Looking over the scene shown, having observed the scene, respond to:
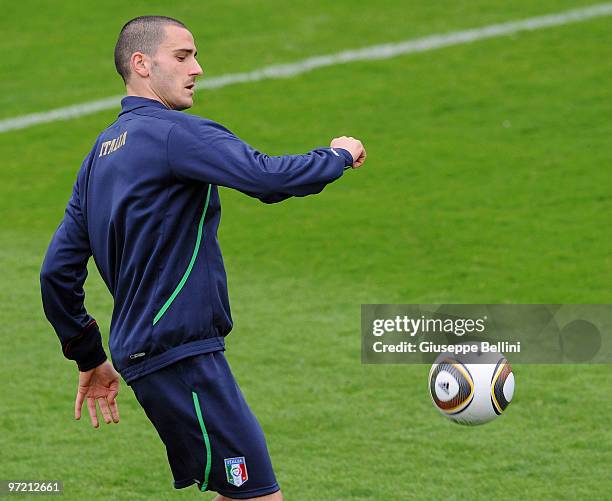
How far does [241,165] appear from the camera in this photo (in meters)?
4.39

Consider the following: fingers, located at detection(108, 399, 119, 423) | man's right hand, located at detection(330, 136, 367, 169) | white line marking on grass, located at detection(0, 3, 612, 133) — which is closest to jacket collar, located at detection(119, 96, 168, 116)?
man's right hand, located at detection(330, 136, 367, 169)

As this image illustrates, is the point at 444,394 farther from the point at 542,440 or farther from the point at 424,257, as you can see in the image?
the point at 424,257

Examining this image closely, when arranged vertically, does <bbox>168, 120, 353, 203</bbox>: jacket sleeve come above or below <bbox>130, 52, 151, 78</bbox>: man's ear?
below

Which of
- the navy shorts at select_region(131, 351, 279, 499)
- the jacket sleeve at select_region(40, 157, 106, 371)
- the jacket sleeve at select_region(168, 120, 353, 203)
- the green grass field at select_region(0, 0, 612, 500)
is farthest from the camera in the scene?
the green grass field at select_region(0, 0, 612, 500)

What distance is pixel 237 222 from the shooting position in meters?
11.7

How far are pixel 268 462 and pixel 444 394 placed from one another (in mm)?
1609

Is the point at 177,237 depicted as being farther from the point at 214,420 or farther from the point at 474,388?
the point at 474,388

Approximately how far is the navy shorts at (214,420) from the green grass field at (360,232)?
1.84 meters

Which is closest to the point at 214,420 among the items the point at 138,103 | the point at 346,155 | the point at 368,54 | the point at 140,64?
the point at 346,155

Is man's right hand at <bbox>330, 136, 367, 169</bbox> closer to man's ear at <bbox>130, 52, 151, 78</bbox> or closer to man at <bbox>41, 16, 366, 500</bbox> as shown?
man at <bbox>41, 16, 366, 500</bbox>

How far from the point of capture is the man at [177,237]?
446cm

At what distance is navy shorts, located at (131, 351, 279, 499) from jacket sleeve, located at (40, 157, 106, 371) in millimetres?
458

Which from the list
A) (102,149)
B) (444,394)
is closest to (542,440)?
(444,394)

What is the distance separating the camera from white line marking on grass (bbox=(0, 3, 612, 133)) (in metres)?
15.0
